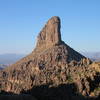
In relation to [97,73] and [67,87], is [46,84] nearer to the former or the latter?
[67,87]

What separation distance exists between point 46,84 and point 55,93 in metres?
20.9

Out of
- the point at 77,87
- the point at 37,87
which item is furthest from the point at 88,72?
→ the point at 37,87

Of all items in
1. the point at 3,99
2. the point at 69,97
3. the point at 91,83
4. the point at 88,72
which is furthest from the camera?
the point at 88,72

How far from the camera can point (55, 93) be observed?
13100cm

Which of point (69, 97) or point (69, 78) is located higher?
point (69, 78)

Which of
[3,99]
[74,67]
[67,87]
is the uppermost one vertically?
[74,67]

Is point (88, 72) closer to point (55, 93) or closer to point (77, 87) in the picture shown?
point (77, 87)

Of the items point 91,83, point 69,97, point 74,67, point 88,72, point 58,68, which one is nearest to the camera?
point 69,97

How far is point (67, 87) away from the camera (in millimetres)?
141125

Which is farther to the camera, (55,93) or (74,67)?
(74,67)

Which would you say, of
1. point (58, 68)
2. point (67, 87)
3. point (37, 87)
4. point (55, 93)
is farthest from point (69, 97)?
point (58, 68)

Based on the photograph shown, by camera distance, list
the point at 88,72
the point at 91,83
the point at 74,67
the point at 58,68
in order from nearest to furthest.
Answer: the point at 91,83, the point at 88,72, the point at 74,67, the point at 58,68

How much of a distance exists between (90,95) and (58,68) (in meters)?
51.9

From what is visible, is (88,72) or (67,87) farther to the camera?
(88,72)
